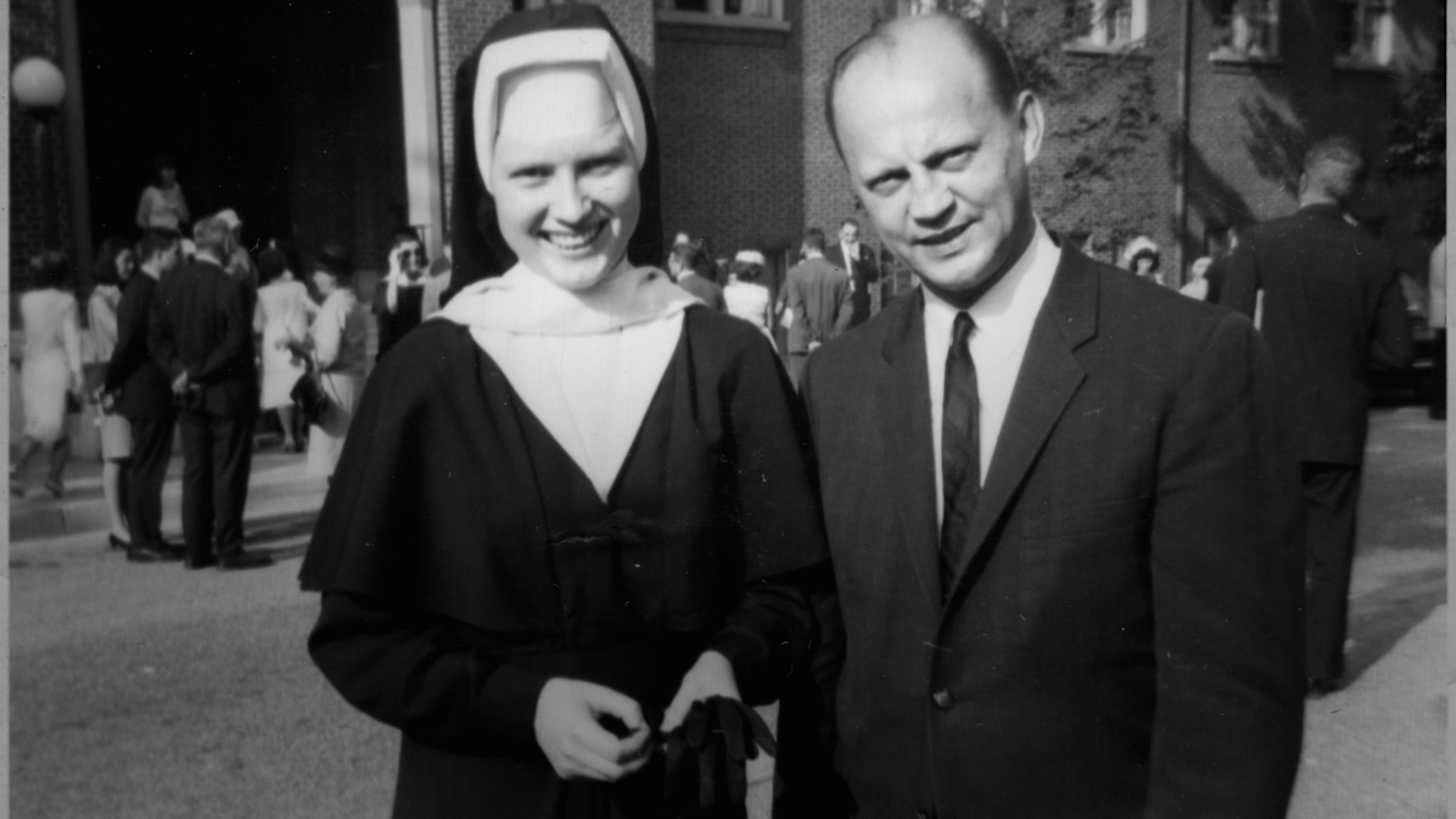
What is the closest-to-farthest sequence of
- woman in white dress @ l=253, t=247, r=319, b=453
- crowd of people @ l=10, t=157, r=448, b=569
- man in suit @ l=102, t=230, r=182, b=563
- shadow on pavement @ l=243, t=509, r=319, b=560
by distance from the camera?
crowd of people @ l=10, t=157, r=448, b=569 → woman in white dress @ l=253, t=247, r=319, b=453 → man in suit @ l=102, t=230, r=182, b=563 → shadow on pavement @ l=243, t=509, r=319, b=560

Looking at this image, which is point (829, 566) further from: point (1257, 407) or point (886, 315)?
point (1257, 407)

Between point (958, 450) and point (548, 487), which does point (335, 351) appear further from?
point (958, 450)

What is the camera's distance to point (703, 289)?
1.77 meters

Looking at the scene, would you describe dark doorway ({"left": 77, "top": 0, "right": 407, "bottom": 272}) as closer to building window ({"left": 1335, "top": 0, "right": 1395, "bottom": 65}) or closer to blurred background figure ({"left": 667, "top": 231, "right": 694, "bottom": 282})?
blurred background figure ({"left": 667, "top": 231, "right": 694, "bottom": 282})

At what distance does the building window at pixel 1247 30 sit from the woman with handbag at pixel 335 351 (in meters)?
1.51

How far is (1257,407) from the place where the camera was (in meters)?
1.42

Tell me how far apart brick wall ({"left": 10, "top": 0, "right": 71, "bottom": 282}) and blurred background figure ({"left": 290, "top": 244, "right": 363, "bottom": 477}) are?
0.85 metres

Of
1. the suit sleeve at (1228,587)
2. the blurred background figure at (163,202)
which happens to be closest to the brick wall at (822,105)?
the suit sleeve at (1228,587)

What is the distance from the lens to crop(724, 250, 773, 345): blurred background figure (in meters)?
1.81

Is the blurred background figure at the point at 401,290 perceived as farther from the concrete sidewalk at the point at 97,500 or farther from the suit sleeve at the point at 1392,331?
the concrete sidewalk at the point at 97,500

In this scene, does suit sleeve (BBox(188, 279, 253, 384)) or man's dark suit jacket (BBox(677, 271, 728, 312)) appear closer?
man's dark suit jacket (BBox(677, 271, 728, 312))

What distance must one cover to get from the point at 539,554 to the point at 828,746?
506mm

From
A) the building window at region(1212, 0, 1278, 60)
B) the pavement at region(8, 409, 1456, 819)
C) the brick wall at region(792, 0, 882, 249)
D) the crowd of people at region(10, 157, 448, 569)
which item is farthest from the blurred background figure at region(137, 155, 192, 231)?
the building window at region(1212, 0, 1278, 60)

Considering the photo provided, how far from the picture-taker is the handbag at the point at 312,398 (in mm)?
2158
